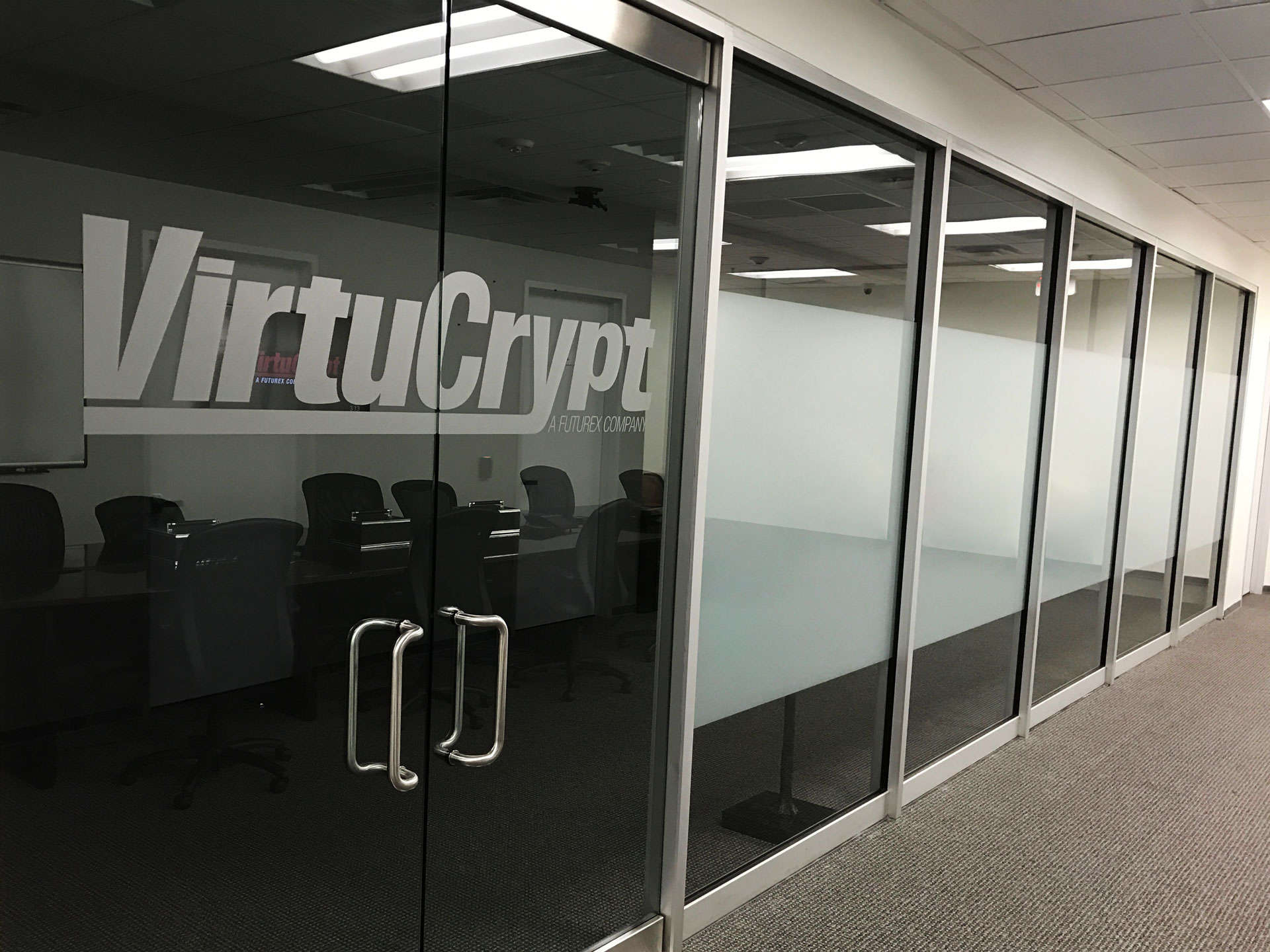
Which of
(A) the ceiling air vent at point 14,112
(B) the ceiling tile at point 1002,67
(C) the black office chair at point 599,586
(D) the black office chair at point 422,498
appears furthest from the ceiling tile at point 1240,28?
(A) the ceiling air vent at point 14,112

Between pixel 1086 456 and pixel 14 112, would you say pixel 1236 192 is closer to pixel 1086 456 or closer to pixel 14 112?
pixel 1086 456

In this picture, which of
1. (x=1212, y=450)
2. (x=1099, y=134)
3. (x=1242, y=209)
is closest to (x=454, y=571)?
(x=1099, y=134)

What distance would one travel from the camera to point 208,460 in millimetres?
1612

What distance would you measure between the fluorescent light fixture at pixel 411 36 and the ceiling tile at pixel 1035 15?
1575 mm

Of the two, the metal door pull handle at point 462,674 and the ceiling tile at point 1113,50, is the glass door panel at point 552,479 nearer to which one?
the metal door pull handle at point 462,674

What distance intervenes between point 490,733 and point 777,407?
1.29m

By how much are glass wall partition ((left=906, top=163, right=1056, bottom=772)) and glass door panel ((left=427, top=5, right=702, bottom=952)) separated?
1481 millimetres

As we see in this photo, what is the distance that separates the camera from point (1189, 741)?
4.54 metres

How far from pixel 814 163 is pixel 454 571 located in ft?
5.30

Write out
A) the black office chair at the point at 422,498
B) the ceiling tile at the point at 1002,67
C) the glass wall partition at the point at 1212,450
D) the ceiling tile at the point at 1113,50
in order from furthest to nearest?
the glass wall partition at the point at 1212,450, the ceiling tile at the point at 1002,67, the ceiling tile at the point at 1113,50, the black office chair at the point at 422,498

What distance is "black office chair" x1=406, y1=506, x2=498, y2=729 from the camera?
1.98 metres

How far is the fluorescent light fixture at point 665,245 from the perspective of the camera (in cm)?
242

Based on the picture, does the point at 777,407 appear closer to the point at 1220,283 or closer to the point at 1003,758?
the point at 1003,758

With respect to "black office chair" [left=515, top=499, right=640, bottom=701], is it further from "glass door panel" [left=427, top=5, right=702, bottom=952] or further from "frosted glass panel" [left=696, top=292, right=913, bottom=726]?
"frosted glass panel" [left=696, top=292, right=913, bottom=726]
